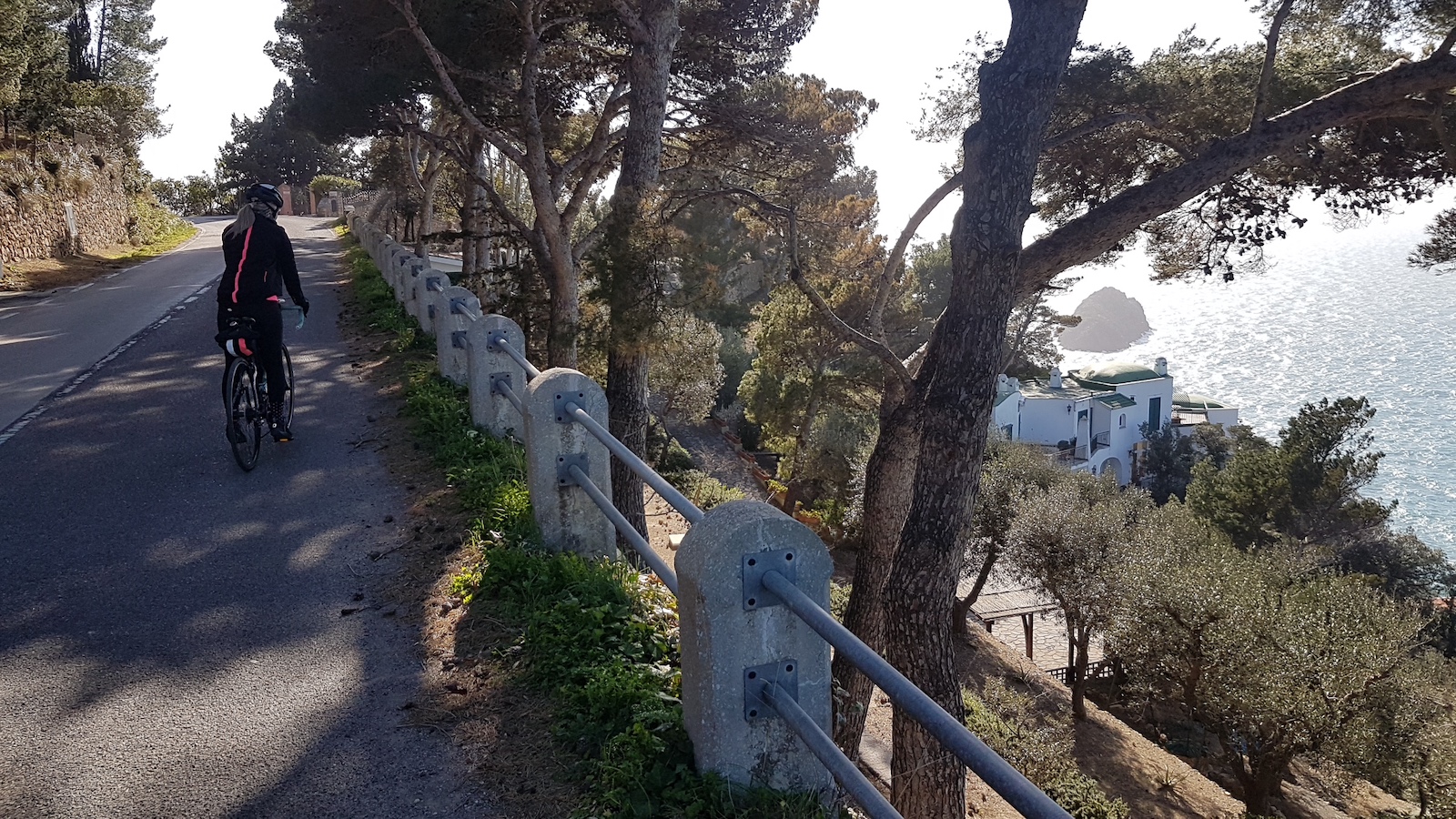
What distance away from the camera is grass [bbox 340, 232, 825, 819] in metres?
2.97

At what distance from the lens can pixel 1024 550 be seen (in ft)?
74.6

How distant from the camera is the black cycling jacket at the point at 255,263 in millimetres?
6688

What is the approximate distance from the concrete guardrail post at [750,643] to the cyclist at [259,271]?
5.03m

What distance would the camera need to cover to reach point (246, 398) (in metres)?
7.05

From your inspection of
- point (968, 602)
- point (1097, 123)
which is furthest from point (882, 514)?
point (968, 602)

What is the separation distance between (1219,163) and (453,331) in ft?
24.3

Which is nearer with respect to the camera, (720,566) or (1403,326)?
(720,566)

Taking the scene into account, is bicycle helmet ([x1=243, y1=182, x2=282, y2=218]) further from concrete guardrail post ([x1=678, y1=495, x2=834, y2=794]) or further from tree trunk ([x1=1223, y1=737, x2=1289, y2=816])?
tree trunk ([x1=1223, y1=737, x2=1289, y2=816])

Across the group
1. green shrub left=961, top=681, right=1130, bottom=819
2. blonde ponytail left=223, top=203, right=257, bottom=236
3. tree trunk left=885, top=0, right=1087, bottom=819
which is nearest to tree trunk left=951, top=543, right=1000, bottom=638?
green shrub left=961, top=681, right=1130, bottom=819

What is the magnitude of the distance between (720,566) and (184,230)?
142ft

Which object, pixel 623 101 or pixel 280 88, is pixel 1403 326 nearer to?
pixel 280 88

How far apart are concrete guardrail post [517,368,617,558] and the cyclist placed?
2.79 m

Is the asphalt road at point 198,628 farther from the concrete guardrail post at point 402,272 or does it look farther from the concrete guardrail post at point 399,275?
the concrete guardrail post at point 399,275

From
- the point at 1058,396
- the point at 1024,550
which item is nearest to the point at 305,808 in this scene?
the point at 1024,550
